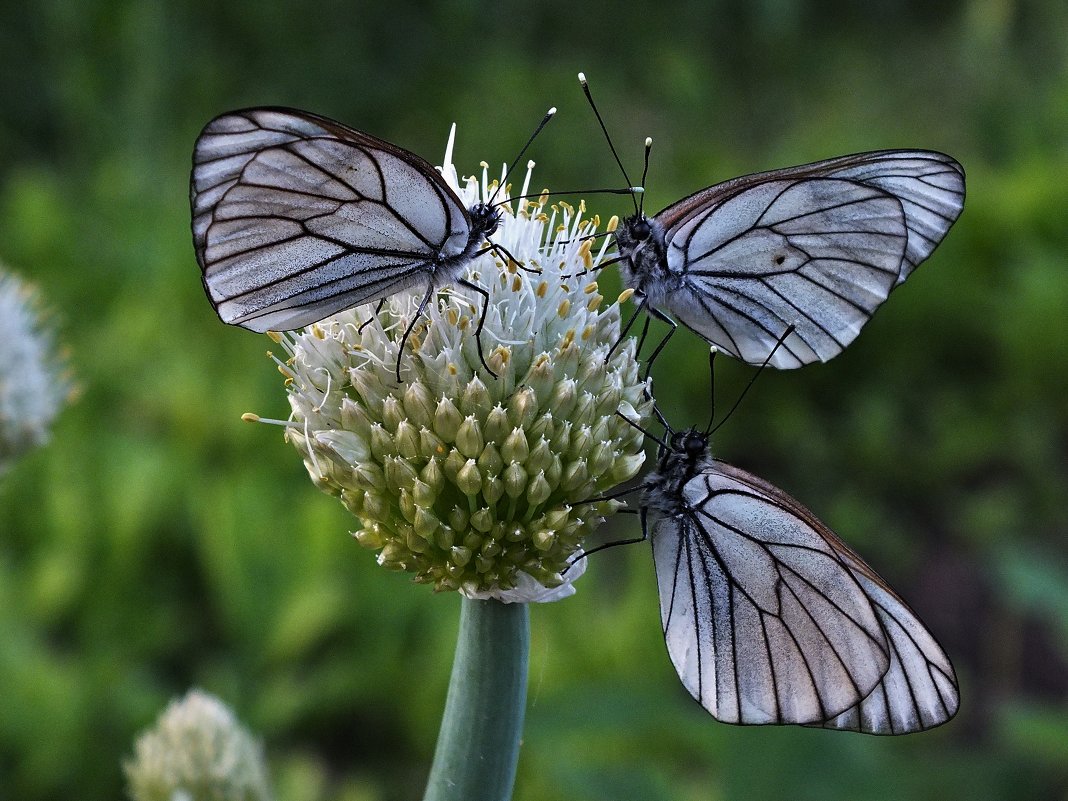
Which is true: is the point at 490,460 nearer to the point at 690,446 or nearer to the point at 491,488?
the point at 491,488

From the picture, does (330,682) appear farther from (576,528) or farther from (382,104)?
(382,104)

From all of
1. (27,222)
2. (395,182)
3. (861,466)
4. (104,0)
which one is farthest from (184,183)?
(395,182)

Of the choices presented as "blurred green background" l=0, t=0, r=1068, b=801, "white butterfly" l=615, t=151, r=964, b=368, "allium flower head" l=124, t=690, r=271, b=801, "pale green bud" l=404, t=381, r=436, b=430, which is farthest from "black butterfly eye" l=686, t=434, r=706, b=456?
"blurred green background" l=0, t=0, r=1068, b=801

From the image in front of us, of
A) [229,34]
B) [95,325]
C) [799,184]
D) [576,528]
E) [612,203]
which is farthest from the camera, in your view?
[229,34]

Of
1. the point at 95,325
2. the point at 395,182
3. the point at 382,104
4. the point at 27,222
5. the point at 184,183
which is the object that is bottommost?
the point at 395,182

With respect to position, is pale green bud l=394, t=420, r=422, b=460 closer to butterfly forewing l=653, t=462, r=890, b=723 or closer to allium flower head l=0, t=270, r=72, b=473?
butterfly forewing l=653, t=462, r=890, b=723

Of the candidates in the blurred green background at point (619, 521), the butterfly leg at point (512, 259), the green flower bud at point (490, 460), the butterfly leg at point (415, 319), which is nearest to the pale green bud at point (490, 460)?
the green flower bud at point (490, 460)

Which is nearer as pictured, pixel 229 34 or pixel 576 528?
pixel 576 528

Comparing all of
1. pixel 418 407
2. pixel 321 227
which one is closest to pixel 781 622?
pixel 418 407
